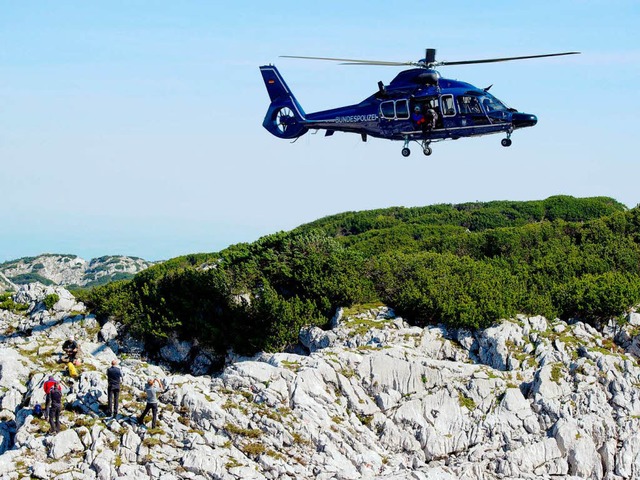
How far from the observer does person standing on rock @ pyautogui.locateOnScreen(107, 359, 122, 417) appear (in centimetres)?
3744

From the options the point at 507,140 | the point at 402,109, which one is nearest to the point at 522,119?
the point at 507,140

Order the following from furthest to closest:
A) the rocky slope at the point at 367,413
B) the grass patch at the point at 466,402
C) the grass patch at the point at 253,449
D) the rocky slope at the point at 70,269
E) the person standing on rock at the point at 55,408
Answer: the rocky slope at the point at 70,269 < the grass patch at the point at 466,402 < the grass patch at the point at 253,449 < the rocky slope at the point at 367,413 < the person standing on rock at the point at 55,408

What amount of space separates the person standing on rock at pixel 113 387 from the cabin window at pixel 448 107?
20.9 meters

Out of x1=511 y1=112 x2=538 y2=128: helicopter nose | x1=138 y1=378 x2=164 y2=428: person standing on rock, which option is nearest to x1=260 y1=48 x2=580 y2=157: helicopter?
x1=511 y1=112 x2=538 y2=128: helicopter nose

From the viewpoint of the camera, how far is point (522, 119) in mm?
48125

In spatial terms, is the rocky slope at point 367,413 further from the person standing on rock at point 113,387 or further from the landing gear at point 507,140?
the landing gear at point 507,140

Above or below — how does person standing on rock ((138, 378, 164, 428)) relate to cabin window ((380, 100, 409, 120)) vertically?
below

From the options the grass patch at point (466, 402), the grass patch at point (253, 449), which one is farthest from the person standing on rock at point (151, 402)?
the grass patch at point (466, 402)

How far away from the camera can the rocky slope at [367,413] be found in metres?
36.9

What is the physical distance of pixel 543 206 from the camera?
125m

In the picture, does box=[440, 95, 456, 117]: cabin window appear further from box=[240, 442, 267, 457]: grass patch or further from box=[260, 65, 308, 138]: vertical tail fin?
box=[240, 442, 267, 457]: grass patch

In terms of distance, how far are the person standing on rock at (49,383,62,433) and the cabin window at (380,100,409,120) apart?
880 inches

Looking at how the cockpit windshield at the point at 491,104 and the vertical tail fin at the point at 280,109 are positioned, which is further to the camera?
the vertical tail fin at the point at 280,109

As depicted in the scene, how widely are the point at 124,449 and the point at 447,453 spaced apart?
14.2 metres
